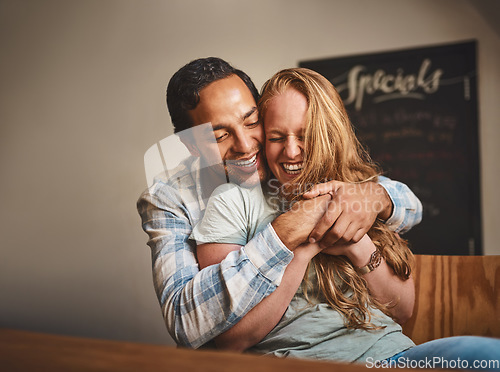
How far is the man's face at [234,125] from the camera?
513 mm

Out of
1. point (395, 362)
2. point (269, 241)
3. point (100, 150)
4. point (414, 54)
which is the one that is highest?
point (414, 54)

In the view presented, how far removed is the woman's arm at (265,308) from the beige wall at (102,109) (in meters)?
0.10

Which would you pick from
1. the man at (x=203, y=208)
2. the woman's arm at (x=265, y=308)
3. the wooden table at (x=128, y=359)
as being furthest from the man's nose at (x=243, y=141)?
the wooden table at (x=128, y=359)

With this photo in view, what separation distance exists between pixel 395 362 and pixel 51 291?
1.54 feet

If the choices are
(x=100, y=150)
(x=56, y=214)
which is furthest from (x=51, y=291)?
(x=100, y=150)

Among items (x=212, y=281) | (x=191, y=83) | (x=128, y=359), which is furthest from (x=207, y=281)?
(x=191, y=83)

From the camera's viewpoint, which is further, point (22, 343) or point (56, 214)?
point (56, 214)

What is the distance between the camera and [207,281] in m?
0.49

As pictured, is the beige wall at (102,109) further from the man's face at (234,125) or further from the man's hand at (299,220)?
the man's hand at (299,220)

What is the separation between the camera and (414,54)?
529 mm

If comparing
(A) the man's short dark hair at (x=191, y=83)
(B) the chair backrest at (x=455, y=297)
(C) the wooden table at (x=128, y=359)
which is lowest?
(C) the wooden table at (x=128, y=359)

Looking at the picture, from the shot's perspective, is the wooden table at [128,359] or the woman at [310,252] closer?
the wooden table at [128,359]

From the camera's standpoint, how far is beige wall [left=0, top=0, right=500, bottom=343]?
1.79 feet

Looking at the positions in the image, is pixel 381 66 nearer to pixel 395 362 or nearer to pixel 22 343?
pixel 395 362
